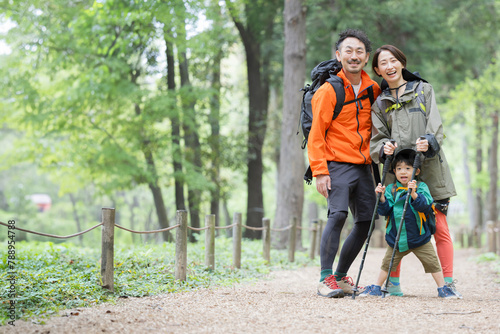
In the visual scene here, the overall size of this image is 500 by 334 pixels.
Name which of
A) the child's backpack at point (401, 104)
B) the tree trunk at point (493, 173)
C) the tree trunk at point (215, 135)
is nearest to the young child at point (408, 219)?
the child's backpack at point (401, 104)

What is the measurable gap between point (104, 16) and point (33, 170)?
2741cm

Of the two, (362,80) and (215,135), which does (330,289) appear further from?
(215,135)

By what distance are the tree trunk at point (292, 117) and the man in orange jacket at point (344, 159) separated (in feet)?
20.0

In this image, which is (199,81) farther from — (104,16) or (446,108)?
(446,108)

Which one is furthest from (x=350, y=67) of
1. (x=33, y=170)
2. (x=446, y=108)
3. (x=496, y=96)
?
(x=33, y=170)

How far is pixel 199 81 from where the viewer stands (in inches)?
685

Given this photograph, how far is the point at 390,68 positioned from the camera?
4.69 meters

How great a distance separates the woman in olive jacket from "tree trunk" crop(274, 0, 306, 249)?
6111 millimetres

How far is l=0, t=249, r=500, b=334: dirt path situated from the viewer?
323 cm

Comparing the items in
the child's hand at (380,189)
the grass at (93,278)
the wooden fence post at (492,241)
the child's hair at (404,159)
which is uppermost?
the child's hair at (404,159)

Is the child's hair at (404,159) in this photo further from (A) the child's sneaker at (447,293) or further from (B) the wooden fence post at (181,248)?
(B) the wooden fence post at (181,248)

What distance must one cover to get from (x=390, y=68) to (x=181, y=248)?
2.95 meters

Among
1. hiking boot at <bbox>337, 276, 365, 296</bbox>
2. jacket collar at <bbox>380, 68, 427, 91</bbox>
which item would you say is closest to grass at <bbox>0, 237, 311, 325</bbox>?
hiking boot at <bbox>337, 276, 365, 296</bbox>

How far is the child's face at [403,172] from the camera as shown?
457 centimetres
